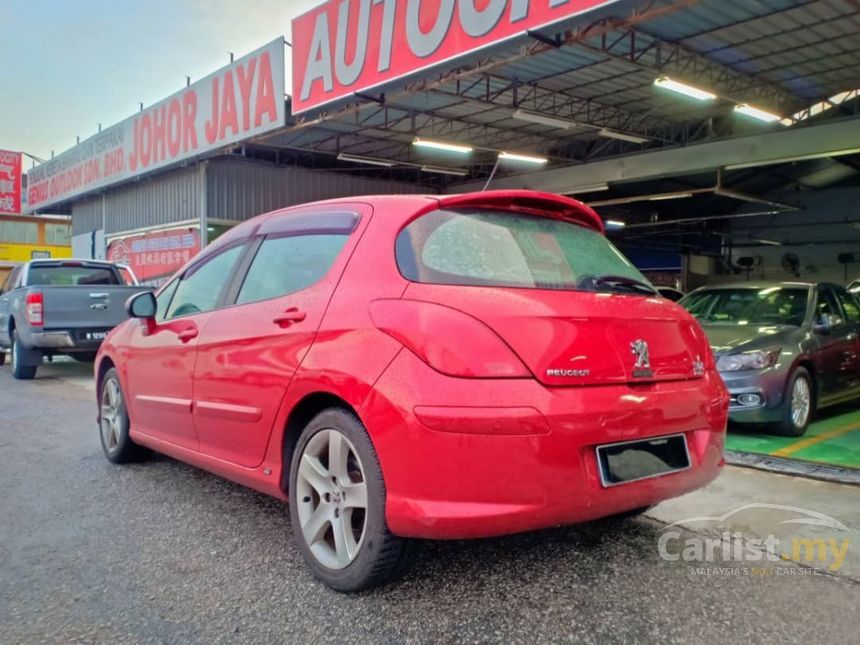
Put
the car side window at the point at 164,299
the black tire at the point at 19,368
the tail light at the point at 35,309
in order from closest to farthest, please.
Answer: the car side window at the point at 164,299
the tail light at the point at 35,309
the black tire at the point at 19,368

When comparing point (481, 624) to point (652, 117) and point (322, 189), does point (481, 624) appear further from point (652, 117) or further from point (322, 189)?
point (322, 189)

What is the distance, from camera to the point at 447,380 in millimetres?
2193

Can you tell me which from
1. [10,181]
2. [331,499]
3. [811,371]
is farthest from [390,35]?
[10,181]

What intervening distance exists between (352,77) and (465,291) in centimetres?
1015

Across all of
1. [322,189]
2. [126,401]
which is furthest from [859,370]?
[322,189]

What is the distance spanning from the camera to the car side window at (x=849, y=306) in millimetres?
7098

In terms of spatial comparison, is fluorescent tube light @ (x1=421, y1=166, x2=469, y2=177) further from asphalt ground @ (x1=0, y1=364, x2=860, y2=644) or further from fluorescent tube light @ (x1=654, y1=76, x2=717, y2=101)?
asphalt ground @ (x1=0, y1=364, x2=860, y2=644)

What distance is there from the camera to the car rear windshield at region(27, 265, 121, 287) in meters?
9.80

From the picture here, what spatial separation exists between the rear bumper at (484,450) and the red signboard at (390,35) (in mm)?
6943

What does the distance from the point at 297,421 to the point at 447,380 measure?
0.94 m

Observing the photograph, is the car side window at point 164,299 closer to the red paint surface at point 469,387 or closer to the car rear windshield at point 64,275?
the red paint surface at point 469,387

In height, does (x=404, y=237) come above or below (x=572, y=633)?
above

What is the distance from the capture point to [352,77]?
37.6 feet

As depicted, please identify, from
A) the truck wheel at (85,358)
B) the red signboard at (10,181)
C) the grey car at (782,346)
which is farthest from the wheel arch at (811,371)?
the red signboard at (10,181)
